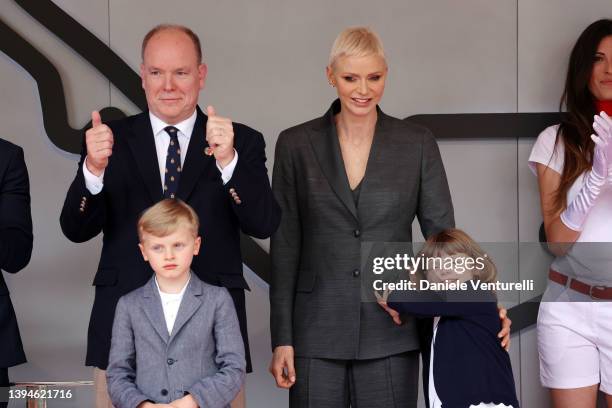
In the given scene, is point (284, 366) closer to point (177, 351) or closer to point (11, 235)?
point (177, 351)

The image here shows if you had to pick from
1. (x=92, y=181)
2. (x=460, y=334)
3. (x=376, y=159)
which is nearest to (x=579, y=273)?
(x=460, y=334)

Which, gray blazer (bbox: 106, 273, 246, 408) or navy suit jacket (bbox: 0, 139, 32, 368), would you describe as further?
navy suit jacket (bbox: 0, 139, 32, 368)

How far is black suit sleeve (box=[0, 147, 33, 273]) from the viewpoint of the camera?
114 inches

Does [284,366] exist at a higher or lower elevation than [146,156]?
lower

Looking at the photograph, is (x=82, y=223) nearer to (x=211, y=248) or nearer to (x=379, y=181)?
(x=211, y=248)

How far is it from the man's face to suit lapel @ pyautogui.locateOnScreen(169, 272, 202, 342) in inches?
21.2

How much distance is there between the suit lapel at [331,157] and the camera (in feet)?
10.3

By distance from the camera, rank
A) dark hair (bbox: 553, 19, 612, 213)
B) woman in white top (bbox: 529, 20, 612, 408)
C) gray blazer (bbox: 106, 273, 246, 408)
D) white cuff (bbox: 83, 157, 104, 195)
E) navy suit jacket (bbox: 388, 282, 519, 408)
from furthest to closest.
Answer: dark hair (bbox: 553, 19, 612, 213) < woman in white top (bbox: 529, 20, 612, 408) < navy suit jacket (bbox: 388, 282, 519, 408) < white cuff (bbox: 83, 157, 104, 195) < gray blazer (bbox: 106, 273, 246, 408)

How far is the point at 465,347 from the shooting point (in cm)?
302

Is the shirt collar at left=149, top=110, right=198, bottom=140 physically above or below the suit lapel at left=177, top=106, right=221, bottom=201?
above

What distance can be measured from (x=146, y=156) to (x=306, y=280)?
630 millimetres

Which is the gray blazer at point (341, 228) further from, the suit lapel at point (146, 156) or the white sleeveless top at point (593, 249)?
the white sleeveless top at point (593, 249)

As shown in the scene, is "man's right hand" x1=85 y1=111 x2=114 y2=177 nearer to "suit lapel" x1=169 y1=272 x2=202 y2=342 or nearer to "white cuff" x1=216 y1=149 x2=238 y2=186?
"white cuff" x1=216 y1=149 x2=238 y2=186

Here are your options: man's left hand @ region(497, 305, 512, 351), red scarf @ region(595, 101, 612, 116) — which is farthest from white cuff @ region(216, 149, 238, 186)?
red scarf @ region(595, 101, 612, 116)
